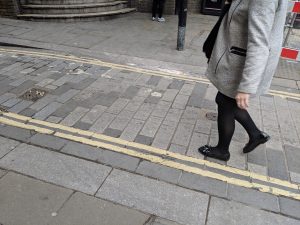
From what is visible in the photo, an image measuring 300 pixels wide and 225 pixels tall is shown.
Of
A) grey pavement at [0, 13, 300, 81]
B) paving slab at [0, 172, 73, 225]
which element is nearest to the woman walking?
paving slab at [0, 172, 73, 225]

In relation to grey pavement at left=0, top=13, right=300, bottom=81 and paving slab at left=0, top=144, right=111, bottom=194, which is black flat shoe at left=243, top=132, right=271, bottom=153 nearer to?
paving slab at left=0, top=144, right=111, bottom=194

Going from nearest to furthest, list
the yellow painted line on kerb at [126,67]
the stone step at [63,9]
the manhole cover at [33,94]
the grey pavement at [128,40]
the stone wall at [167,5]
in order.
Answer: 1. the manhole cover at [33,94]
2. the yellow painted line on kerb at [126,67]
3. the grey pavement at [128,40]
4. the stone step at [63,9]
5. the stone wall at [167,5]

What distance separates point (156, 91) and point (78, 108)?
47.9 inches

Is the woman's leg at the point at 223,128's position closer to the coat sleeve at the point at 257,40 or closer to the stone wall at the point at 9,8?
the coat sleeve at the point at 257,40

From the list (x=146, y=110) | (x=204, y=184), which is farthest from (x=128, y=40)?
(x=204, y=184)

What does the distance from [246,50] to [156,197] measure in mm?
1449

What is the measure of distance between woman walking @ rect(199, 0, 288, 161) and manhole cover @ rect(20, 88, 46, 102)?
259cm

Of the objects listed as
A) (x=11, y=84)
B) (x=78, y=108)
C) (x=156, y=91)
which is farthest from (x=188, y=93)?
(x=11, y=84)

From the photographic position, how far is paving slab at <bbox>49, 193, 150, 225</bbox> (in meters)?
2.35

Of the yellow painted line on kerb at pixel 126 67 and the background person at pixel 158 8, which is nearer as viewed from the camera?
the yellow painted line on kerb at pixel 126 67

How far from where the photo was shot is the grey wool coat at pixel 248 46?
2.12 meters

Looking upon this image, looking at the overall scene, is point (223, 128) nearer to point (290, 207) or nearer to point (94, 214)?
point (290, 207)

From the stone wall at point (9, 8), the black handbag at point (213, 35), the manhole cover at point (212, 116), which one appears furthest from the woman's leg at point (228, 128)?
the stone wall at point (9, 8)

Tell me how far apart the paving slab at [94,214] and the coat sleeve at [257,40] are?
4.38 ft
